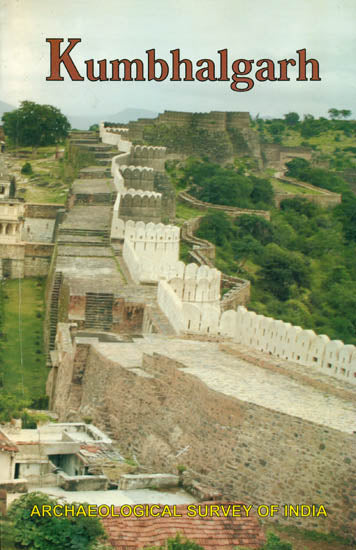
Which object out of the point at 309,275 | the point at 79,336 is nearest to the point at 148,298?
the point at 79,336

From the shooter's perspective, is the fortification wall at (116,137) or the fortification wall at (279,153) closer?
the fortification wall at (116,137)

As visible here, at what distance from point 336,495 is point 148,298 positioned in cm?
1037

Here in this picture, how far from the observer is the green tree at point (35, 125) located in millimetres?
52750

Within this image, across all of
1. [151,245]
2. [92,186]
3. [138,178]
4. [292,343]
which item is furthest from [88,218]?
[292,343]

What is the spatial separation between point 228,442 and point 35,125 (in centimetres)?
4067

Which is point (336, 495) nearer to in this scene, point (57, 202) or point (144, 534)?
point (144, 534)

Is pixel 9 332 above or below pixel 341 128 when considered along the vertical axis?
below

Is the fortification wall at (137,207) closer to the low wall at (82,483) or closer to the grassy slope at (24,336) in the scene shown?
the grassy slope at (24,336)

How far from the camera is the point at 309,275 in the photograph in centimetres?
4053

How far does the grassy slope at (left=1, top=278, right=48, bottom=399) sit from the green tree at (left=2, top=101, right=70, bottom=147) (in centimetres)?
1966

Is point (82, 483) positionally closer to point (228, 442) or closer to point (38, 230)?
point (228, 442)

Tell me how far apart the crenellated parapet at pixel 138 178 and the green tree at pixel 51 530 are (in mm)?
25735

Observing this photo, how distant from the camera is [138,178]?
3788 centimetres

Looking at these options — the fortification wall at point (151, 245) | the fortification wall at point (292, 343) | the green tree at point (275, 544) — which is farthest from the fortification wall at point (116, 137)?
the green tree at point (275, 544)
